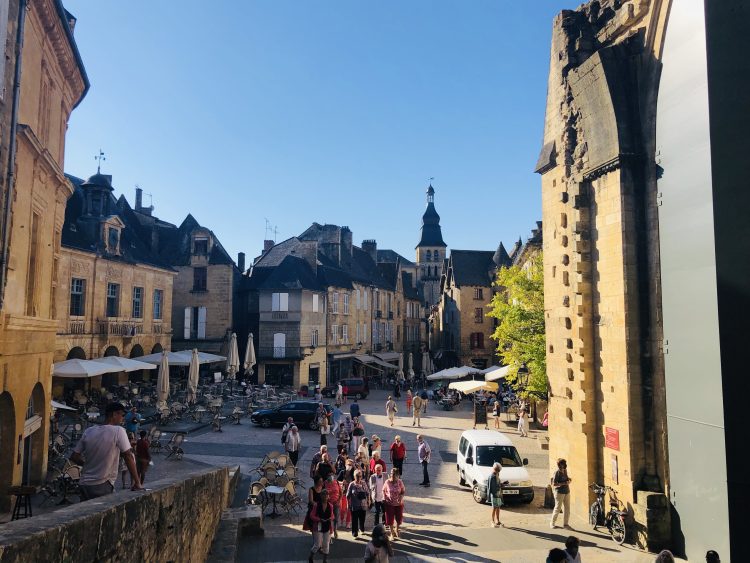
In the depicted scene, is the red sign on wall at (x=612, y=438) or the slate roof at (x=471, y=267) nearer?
the red sign on wall at (x=612, y=438)

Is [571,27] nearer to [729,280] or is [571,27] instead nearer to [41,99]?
[729,280]

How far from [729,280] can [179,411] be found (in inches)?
848

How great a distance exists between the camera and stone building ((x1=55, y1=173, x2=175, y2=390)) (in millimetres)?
25453

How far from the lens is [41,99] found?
12.8 meters

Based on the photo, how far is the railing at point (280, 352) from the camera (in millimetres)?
36875

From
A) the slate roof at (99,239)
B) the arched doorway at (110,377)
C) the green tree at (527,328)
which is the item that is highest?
the slate roof at (99,239)

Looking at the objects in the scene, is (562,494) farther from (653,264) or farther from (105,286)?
(105,286)

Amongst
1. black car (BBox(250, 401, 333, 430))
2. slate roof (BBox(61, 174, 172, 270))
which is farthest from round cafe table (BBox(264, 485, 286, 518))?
slate roof (BBox(61, 174, 172, 270))

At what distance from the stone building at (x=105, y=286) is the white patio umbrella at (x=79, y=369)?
139 inches

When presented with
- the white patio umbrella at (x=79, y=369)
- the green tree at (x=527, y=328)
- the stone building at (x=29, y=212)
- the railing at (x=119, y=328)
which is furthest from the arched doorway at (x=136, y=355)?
the green tree at (x=527, y=328)

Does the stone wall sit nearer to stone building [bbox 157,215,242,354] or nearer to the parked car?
the parked car

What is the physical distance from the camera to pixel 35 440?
42.7ft

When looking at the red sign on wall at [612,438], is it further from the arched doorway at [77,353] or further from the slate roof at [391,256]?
the slate roof at [391,256]

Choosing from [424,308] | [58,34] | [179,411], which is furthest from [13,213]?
[424,308]
